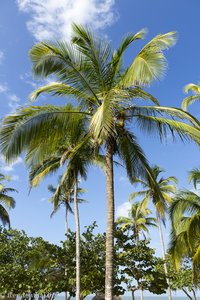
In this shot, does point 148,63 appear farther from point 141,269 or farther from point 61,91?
point 141,269

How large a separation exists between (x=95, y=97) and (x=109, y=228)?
388cm

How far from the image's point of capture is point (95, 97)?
432 inches

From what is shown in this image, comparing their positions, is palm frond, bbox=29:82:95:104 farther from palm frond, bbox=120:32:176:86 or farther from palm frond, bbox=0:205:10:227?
palm frond, bbox=0:205:10:227

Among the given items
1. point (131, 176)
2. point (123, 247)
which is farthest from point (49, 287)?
point (131, 176)

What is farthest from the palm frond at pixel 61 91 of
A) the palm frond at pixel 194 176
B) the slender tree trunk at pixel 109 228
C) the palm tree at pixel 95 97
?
the palm frond at pixel 194 176

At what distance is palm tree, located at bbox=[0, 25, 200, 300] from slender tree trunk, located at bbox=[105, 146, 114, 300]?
29mm

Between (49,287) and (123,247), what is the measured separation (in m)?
5.68

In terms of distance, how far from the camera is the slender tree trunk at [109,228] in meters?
8.96

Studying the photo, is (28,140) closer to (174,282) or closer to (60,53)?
(60,53)

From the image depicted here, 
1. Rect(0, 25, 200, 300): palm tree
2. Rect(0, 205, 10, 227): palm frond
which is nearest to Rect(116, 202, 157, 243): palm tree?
Rect(0, 205, 10, 227): palm frond

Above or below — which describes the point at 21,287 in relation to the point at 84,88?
below

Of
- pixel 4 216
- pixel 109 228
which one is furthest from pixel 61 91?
pixel 4 216

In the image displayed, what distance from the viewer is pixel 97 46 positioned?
11125mm

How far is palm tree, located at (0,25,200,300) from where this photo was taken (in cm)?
1042
